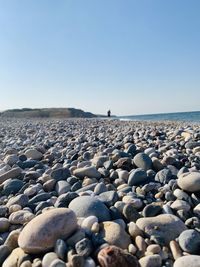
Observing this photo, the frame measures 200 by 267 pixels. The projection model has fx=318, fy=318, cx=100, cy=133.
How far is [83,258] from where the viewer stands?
1.67 m

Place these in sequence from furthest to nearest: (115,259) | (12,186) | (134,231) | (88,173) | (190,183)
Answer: (88,173)
(12,186)
(190,183)
(134,231)
(115,259)

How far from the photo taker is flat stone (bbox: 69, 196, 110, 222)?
7.07 feet

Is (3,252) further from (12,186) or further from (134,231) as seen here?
(12,186)

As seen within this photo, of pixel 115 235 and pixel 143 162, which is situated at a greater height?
pixel 143 162

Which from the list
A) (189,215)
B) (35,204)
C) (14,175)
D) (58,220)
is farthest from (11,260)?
(14,175)

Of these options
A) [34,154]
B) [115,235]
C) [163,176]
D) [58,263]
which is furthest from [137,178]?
[34,154]

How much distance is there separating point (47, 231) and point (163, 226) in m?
Result: 0.73

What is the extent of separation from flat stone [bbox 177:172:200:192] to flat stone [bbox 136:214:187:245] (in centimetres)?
56

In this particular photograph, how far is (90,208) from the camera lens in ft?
7.23

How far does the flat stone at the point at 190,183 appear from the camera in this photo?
102 inches

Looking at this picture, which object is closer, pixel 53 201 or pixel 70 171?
pixel 53 201

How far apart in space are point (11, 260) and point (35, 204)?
2.70ft

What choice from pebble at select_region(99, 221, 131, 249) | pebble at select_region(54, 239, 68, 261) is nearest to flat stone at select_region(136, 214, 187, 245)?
pebble at select_region(99, 221, 131, 249)

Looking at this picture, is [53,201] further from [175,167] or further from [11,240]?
[175,167]
